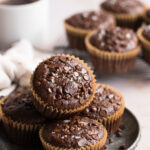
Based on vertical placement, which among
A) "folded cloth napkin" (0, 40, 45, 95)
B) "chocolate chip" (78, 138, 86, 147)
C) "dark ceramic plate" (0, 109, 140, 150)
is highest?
"folded cloth napkin" (0, 40, 45, 95)

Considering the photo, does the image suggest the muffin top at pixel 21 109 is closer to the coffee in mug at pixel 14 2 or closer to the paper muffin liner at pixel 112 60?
the paper muffin liner at pixel 112 60

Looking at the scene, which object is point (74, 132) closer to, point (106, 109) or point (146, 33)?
point (106, 109)

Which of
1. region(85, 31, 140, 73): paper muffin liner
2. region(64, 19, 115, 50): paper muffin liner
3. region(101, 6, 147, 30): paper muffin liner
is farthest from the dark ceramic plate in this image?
region(101, 6, 147, 30): paper muffin liner

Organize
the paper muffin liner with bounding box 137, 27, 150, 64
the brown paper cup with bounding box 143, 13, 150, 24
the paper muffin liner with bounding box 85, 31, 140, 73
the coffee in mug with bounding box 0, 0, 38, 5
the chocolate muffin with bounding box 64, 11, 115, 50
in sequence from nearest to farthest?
the paper muffin liner with bounding box 85, 31, 140, 73
the paper muffin liner with bounding box 137, 27, 150, 64
the coffee in mug with bounding box 0, 0, 38, 5
the chocolate muffin with bounding box 64, 11, 115, 50
the brown paper cup with bounding box 143, 13, 150, 24

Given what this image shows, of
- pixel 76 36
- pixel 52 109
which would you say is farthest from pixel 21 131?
pixel 76 36

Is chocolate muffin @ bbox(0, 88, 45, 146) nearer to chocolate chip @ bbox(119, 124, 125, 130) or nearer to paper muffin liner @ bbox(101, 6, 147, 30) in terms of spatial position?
chocolate chip @ bbox(119, 124, 125, 130)

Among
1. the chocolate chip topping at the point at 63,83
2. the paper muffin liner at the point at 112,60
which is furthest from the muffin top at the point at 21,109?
the paper muffin liner at the point at 112,60

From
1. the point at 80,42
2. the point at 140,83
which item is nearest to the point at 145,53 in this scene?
the point at 140,83
